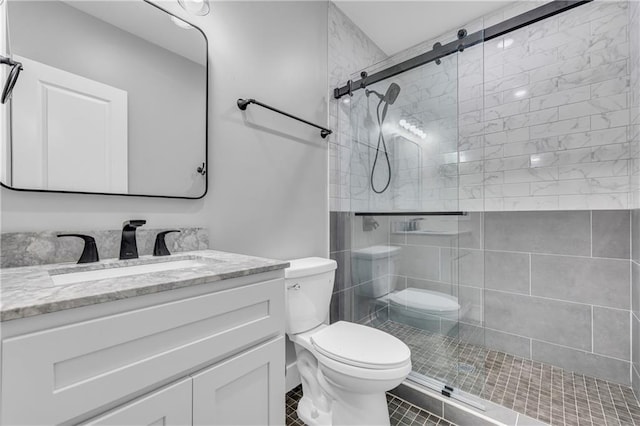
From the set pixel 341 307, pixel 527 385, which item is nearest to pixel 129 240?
pixel 341 307

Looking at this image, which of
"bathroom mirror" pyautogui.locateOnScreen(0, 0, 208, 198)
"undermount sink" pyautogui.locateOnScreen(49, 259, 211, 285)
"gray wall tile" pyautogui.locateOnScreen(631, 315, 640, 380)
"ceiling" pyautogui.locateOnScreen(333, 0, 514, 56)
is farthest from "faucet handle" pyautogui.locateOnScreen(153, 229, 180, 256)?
"gray wall tile" pyautogui.locateOnScreen(631, 315, 640, 380)

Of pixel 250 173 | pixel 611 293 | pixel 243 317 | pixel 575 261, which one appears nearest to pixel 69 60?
pixel 250 173

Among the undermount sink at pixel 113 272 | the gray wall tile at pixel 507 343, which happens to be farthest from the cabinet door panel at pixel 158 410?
the gray wall tile at pixel 507 343

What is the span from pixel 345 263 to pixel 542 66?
6.65 feet

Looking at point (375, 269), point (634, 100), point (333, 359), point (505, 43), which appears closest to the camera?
point (333, 359)

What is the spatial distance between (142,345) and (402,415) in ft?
4.73

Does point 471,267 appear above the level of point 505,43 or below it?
below

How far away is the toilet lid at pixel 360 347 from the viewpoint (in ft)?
3.98

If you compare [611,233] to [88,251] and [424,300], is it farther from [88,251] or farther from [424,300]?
[88,251]

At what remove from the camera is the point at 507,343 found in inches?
83.4

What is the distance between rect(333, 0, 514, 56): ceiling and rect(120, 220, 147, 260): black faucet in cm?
208

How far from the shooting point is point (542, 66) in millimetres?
2066

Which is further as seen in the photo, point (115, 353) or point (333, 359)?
point (333, 359)

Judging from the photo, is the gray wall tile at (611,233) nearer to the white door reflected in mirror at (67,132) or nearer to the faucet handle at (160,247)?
the faucet handle at (160,247)
